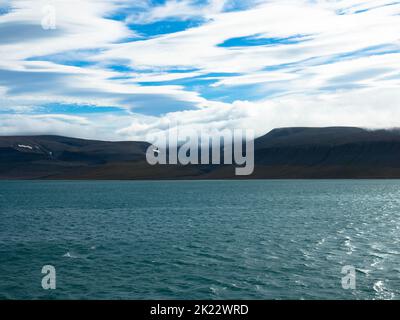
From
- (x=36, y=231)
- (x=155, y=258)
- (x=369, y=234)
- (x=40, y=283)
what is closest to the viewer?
(x=40, y=283)

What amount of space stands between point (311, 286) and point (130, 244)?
79.7 feet

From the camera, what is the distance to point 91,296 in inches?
1215

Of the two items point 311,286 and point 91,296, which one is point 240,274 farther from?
point 91,296
